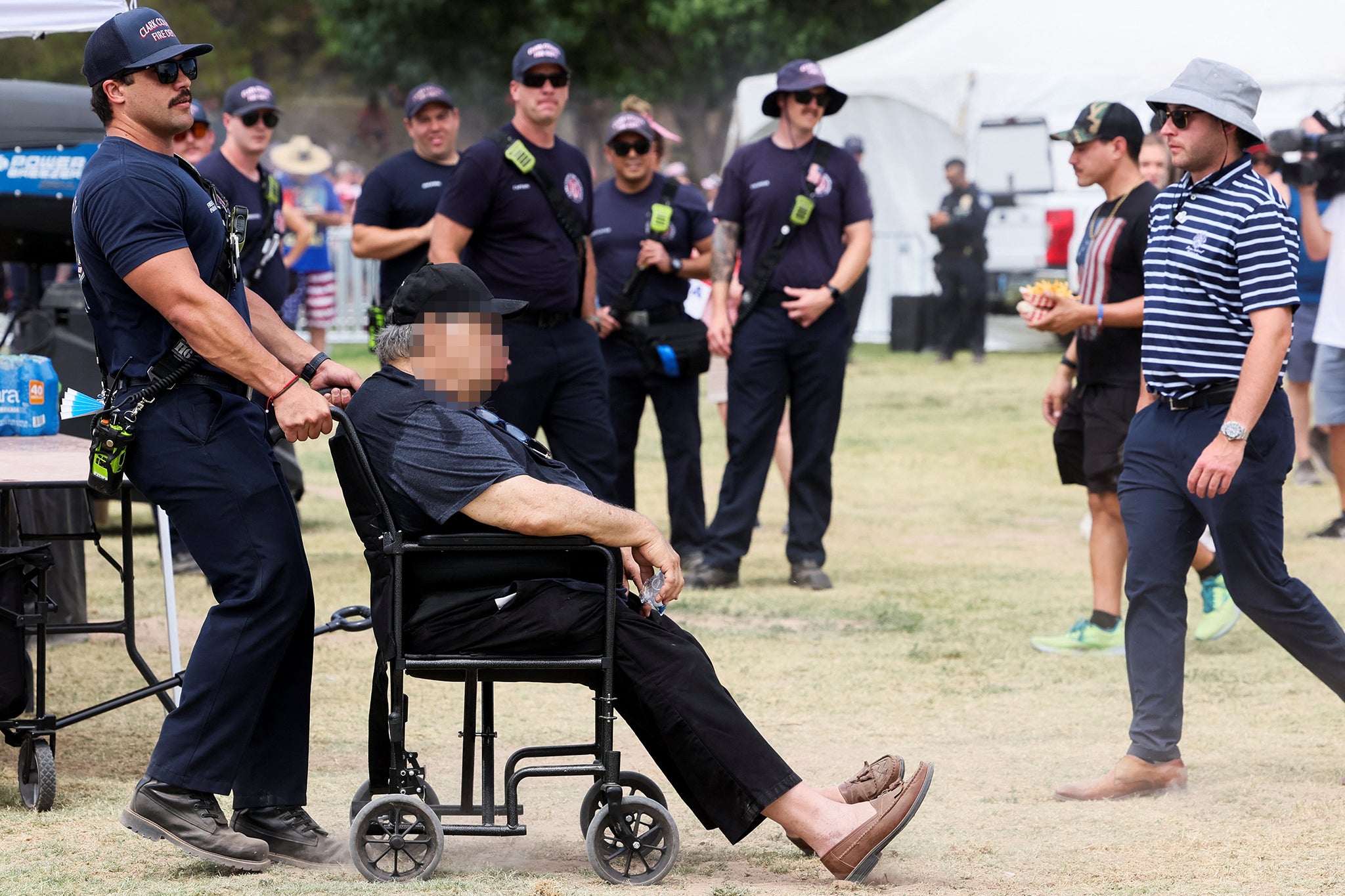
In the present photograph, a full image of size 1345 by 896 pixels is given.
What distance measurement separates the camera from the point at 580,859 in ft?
13.7

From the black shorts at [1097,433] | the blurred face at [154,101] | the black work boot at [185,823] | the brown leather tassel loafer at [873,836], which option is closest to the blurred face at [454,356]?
the blurred face at [154,101]

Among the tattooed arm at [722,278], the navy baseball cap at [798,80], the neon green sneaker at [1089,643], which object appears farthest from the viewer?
the tattooed arm at [722,278]

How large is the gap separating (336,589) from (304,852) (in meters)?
3.55

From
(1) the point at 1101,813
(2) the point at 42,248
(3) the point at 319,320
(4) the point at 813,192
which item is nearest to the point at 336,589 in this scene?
(2) the point at 42,248

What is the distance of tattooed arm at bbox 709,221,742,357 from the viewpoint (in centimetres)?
793

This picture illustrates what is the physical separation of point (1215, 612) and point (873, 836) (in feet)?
11.2

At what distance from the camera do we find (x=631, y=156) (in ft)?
27.3

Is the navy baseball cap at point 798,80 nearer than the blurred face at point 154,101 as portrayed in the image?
No

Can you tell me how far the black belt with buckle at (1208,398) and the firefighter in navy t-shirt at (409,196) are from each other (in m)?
4.06

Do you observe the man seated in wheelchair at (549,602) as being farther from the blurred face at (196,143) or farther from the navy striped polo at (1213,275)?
the blurred face at (196,143)

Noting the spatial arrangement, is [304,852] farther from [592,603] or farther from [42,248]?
[42,248]

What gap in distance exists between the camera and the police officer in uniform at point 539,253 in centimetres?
691

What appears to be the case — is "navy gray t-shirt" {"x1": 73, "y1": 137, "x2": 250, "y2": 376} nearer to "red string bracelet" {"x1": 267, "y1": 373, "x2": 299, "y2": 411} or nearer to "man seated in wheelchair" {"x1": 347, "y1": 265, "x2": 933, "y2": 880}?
"red string bracelet" {"x1": 267, "y1": 373, "x2": 299, "y2": 411}

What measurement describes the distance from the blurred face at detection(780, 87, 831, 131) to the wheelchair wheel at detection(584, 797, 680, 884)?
4576mm
